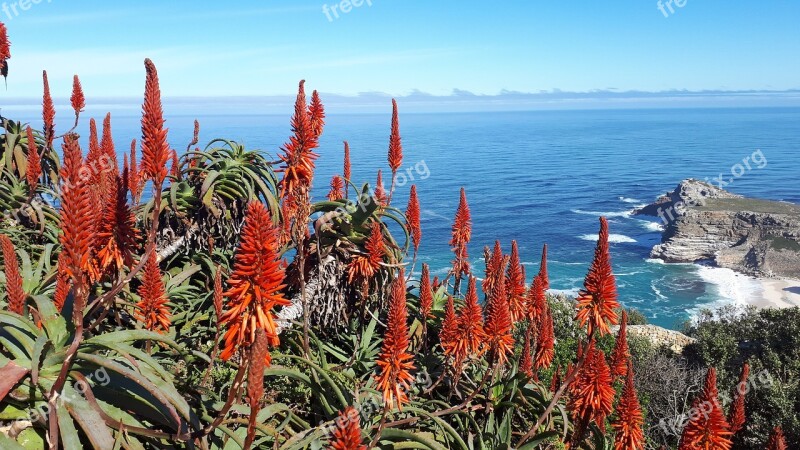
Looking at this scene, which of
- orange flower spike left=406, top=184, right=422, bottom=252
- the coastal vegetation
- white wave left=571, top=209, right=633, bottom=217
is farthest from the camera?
white wave left=571, top=209, right=633, bottom=217

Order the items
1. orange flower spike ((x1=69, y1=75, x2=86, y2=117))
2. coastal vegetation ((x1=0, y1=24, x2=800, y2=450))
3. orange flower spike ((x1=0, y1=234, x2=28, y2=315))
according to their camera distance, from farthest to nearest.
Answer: orange flower spike ((x1=69, y1=75, x2=86, y2=117)) < orange flower spike ((x1=0, y1=234, x2=28, y2=315)) < coastal vegetation ((x1=0, y1=24, x2=800, y2=450))

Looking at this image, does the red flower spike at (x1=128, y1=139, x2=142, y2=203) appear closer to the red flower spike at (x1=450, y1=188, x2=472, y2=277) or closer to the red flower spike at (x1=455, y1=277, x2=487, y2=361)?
the red flower spike at (x1=455, y1=277, x2=487, y2=361)

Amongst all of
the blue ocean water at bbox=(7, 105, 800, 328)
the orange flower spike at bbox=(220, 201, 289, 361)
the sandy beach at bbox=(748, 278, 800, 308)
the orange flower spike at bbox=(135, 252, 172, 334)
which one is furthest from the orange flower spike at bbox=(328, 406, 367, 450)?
the sandy beach at bbox=(748, 278, 800, 308)

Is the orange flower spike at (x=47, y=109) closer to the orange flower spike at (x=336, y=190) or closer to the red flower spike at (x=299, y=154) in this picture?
the orange flower spike at (x=336, y=190)

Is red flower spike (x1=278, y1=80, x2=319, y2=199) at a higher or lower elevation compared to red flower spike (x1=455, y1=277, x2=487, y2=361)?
higher

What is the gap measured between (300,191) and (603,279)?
266 centimetres

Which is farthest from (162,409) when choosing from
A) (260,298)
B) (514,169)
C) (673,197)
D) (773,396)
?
(514,169)

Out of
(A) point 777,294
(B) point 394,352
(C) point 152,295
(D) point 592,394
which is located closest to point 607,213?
(A) point 777,294

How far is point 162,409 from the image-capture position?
9.32 feet

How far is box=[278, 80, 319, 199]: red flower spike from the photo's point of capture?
405 cm

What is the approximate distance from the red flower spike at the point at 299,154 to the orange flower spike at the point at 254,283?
163 centimetres

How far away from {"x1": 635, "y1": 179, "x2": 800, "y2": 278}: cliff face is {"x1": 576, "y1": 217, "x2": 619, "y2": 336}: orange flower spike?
77.5 meters

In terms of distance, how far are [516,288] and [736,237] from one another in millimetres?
88430

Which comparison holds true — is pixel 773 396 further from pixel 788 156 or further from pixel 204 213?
pixel 788 156
